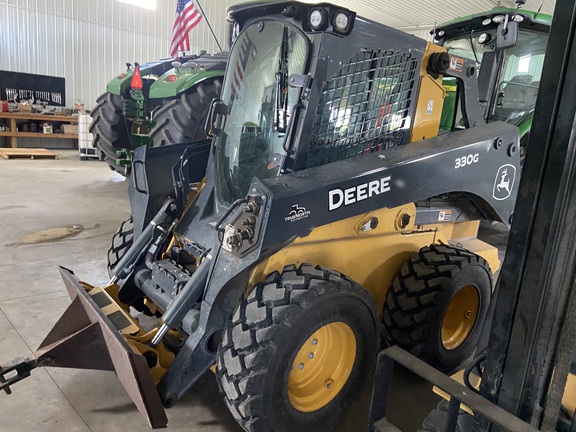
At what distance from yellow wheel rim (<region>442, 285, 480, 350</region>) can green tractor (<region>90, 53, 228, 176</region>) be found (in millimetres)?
3535

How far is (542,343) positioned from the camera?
1.50m

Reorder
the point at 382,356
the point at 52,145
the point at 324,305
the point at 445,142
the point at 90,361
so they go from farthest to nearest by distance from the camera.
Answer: the point at 52,145
the point at 445,142
the point at 90,361
the point at 324,305
the point at 382,356

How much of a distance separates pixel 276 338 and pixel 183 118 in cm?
399

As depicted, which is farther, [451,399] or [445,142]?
[445,142]

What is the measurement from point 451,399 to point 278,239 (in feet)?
3.34

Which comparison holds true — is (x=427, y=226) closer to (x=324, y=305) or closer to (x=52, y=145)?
(x=324, y=305)

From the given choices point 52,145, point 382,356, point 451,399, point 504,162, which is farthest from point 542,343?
point 52,145

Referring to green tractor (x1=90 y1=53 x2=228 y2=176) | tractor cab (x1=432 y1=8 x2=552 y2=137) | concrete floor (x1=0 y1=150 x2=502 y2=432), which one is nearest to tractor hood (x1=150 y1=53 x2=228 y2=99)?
green tractor (x1=90 y1=53 x2=228 y2=176)

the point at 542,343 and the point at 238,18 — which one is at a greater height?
the point at 238,18

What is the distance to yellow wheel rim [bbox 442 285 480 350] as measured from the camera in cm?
322

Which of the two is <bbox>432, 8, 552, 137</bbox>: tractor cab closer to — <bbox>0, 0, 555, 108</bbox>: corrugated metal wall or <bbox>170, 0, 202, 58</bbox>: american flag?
<bbox>170, 0, 202, 58</bbox>: american flag

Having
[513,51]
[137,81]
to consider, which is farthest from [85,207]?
[513,51]

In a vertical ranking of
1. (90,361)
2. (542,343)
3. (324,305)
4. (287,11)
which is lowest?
(90,361)

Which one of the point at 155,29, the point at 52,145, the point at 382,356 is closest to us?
the point at 382,356
